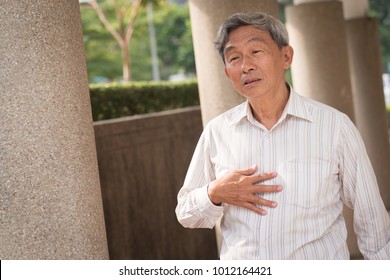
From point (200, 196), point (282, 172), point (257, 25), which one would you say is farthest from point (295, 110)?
point (200, 196)

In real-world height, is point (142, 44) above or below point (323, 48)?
above

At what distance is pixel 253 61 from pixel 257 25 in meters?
0.14

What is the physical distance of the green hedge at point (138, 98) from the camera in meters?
6.97

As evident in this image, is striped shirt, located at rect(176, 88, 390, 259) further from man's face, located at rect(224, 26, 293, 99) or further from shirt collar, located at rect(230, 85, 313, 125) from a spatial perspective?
man's face, located at rect(224, 26, 293, 99)

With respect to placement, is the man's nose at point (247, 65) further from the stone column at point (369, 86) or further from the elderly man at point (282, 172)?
the stone column at point (369, 86)

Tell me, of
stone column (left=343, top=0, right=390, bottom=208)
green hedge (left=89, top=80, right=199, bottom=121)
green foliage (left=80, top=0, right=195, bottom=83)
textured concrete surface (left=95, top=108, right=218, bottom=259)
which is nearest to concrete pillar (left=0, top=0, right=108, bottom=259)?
textured concrete surface (left=95, top=108, right=218, bottom=259)

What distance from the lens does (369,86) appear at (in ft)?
31.1

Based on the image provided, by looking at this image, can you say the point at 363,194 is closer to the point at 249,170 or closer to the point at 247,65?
the point at 249,170

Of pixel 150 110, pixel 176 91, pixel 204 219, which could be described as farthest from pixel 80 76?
pixel 176 91

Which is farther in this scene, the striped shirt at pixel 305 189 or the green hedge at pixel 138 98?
the green hedge at pixel 138 98

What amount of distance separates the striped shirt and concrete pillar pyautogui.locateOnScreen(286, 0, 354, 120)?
3961 mm

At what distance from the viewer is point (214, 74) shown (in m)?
4.46

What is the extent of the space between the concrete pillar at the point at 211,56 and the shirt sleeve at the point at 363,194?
5.48ft

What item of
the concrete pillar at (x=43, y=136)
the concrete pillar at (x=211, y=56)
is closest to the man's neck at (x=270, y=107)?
the concrete pillar at (x=43, y=136)
